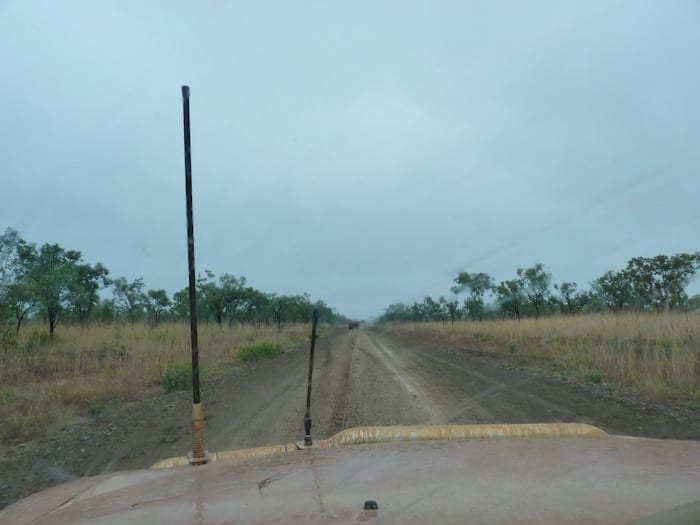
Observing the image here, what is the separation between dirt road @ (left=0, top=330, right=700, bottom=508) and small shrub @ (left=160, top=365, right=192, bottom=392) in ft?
2.02

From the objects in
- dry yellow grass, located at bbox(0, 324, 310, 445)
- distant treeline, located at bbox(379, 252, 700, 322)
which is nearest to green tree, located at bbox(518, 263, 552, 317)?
distant treeline, located at bbox(379, 252, 700, 322)

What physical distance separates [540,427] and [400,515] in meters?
2.00

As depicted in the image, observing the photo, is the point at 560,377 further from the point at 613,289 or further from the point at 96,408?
the point at 613,289

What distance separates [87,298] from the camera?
27.7 m

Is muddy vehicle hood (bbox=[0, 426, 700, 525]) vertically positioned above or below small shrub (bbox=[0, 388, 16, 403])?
above

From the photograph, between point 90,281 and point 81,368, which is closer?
point 81,368

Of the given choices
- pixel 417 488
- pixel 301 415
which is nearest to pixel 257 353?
pixel 301 415

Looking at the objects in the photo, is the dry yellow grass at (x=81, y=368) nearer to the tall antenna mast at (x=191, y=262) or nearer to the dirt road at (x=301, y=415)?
the dirt road at (x=301, y=415)

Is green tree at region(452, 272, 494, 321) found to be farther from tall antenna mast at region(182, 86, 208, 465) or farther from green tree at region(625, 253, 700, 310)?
tall antenna mast at region(182, 86, 208, 465)

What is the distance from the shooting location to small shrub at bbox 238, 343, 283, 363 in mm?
23047

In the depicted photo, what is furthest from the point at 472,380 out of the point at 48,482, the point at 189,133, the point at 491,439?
the point at 189,133

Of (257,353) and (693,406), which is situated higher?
(257,353)

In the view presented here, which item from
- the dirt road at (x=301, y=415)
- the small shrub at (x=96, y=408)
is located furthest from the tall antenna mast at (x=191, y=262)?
the small shrub at (x=96, y=408)

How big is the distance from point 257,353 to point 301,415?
15023 millimetres
